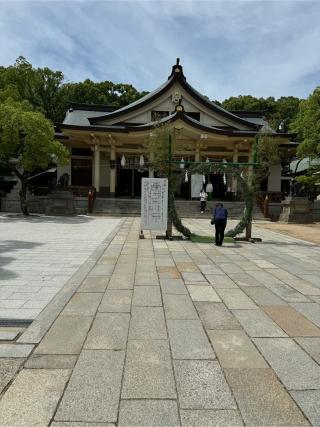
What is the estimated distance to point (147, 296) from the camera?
5688mm

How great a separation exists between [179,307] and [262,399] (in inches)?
91.7

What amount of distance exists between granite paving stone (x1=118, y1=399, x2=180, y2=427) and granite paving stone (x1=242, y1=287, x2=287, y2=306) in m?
2.93

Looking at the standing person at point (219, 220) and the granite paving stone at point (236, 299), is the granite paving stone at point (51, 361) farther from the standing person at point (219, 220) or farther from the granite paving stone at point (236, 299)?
the standing person at point (219, 220)

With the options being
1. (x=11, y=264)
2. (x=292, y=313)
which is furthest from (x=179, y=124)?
(x=292, y=313)

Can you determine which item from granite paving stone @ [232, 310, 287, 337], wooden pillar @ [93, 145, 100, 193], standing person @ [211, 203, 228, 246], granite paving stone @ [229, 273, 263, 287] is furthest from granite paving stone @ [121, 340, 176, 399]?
wooden pillar @ [93, 145, 100, 193]

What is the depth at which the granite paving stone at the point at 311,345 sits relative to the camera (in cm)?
375

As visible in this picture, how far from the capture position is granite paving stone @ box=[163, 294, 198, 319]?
4.83m

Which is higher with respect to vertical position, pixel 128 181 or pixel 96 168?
pixel 96 168

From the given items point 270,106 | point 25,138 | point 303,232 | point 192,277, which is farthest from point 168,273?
point 270,106

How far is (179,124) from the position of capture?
Answer: 25.2 meters

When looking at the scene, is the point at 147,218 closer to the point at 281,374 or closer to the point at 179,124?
the point at 281,374

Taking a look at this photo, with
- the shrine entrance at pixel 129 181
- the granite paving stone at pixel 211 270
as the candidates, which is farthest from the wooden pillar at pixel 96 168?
the granite paving stone at pixel 211 270

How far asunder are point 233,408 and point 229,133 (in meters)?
24.5

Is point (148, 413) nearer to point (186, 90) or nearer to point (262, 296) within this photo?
point (262, 296)
